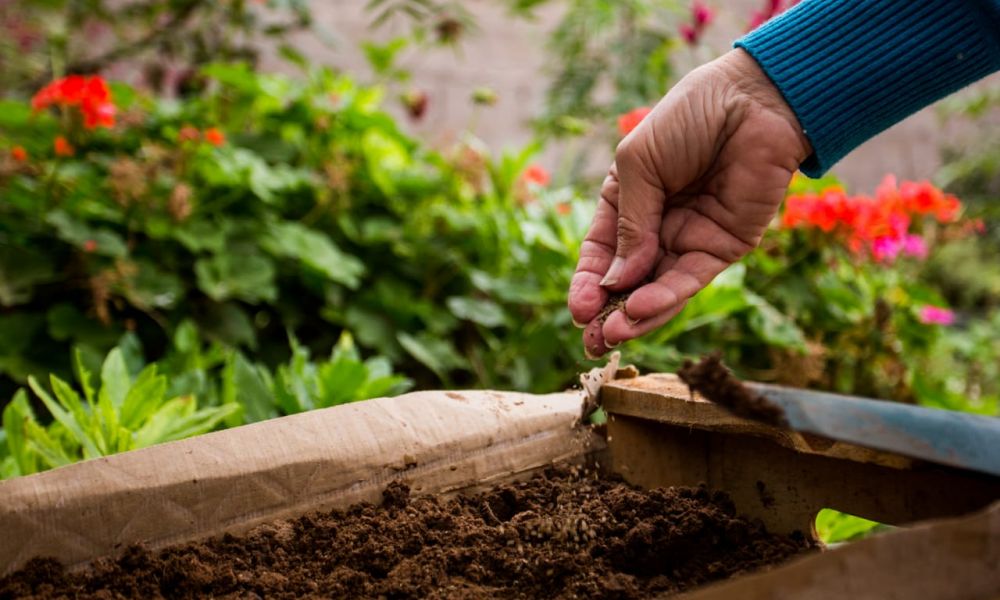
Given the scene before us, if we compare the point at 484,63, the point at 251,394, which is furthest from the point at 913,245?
the point at 484,63

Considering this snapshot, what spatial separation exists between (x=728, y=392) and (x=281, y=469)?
614 millimetres

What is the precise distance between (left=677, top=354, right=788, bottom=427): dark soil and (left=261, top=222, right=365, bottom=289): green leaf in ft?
5.73

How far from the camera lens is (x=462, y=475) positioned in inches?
48.6

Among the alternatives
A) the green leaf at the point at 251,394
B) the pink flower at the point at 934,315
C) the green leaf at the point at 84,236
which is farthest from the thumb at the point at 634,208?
the pink flower at the point at 934,315

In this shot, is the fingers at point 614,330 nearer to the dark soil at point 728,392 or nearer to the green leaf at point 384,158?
the dark soil at point 728,392

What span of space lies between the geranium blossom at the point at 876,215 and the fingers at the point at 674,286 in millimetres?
1234

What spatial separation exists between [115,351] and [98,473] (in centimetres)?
53

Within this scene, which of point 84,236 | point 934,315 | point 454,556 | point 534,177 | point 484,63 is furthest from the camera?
point 484,63

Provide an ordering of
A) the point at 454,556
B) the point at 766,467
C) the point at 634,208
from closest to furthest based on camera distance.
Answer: the point at 454,556, the point at 766,467, the point at 634,208

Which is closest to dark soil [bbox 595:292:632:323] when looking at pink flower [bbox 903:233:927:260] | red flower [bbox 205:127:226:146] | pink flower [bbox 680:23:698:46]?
red flower [bbox 205:127:226:146]

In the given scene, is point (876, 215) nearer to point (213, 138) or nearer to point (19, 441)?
point (213, 138)

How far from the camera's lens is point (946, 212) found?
264 cm


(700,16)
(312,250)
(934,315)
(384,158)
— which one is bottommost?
(934,315)

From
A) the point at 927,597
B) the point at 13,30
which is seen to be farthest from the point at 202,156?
the point at 927,597
